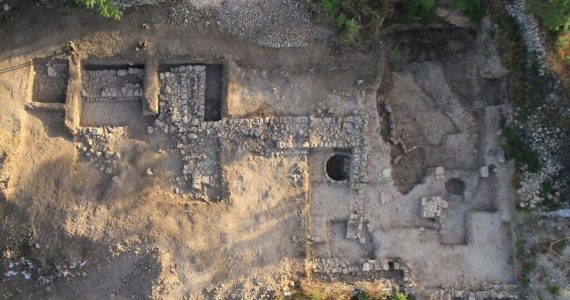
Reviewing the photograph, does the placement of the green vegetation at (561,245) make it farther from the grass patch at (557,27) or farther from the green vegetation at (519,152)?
the grass patch at (557,27)

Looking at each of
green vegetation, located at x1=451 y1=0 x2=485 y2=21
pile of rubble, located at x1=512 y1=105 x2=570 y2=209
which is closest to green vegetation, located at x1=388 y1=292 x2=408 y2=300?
pile of rubble, located at x1=512 y1=105 x2=570 y2=209

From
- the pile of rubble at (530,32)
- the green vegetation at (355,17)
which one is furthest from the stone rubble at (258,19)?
the pile of rubble at (530,32)

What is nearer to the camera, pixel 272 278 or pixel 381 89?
pixel 272 278

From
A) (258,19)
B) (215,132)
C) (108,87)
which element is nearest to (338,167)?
(215,132)

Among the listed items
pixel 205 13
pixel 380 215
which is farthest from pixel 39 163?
pixel 380 215

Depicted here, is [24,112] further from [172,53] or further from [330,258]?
[330,258]

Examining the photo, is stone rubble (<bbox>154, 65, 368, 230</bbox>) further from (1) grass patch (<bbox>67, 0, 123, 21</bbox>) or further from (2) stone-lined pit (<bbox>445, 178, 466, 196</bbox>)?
(2) stone-lined pit (<bbox>445, 178, 466, 196</bbox>)
